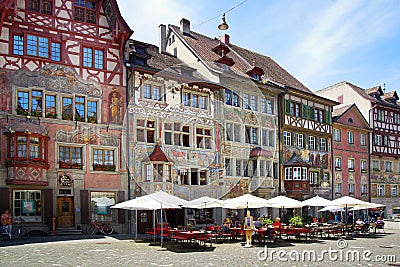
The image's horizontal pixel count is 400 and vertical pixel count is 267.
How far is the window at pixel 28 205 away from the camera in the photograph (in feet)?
73.3

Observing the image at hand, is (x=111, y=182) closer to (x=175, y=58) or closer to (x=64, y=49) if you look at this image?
(x=64, y=49)

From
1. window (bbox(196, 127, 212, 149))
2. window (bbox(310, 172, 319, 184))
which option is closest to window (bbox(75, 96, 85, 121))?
window (bbox(196, 127, 212, 149))

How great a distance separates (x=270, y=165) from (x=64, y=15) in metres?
16.8

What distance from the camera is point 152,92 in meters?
27.2

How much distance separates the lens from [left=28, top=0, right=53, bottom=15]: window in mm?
23609

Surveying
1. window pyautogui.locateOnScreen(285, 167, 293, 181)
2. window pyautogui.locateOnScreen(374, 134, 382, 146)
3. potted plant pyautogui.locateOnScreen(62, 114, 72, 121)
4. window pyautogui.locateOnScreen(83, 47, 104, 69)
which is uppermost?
window pyautogui.locateOnScreen(83, 47, 104, 69)

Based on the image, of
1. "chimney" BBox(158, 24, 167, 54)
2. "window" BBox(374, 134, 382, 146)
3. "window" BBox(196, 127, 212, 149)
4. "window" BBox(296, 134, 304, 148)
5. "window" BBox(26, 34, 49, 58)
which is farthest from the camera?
"window" BBox(374, 134, 382, 146)

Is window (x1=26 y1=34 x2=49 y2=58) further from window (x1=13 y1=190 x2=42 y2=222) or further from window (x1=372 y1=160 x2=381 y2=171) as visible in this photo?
Result: window (x1=372 y1=160 x2=381 y2=171)

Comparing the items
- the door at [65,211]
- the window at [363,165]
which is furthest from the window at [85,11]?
the window at [363,165]

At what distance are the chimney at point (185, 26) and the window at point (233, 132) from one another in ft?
26.2

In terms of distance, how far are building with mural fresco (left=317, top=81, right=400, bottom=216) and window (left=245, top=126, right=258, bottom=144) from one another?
1480cm

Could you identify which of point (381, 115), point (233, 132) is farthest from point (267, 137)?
point (381, 115)

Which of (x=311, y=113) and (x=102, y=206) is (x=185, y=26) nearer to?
(x=311, y=113)

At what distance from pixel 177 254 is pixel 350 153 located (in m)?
28.1
